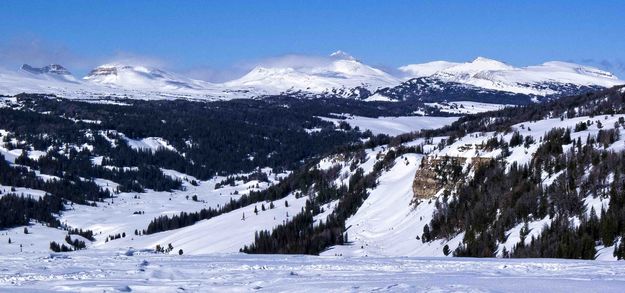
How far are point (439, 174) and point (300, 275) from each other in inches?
1386

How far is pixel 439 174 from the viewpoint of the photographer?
52.5 metres

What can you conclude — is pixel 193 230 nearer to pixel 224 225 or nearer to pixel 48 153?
pixel 224 225

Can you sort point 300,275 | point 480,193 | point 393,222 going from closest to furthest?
point 300,275 → point 480,193 → point 393,222

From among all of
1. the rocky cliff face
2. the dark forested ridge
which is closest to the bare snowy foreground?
the dark forested ridge

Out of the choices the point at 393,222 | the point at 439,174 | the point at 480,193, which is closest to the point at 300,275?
the point at 480,193

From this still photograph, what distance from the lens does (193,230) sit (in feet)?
226

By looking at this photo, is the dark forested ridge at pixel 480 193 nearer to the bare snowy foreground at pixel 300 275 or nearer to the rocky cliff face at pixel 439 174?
the rocky cliff face at pixel 439 174

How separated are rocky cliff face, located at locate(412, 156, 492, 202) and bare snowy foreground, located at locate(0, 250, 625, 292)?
29.3m

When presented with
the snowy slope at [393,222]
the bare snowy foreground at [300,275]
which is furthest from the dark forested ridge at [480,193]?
the bare snowy foreground at [300,275]

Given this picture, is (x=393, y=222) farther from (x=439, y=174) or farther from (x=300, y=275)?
(x=300, y=275)

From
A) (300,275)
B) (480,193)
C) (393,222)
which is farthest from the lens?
(393,222)

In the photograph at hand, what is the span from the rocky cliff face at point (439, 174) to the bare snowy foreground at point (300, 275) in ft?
96.1

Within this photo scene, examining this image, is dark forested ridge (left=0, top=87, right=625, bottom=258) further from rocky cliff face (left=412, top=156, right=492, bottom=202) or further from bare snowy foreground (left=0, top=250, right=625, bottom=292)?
bare snowy foreground (left=0, top=250, right=625, bottom=292)

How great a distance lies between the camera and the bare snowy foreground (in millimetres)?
15891
